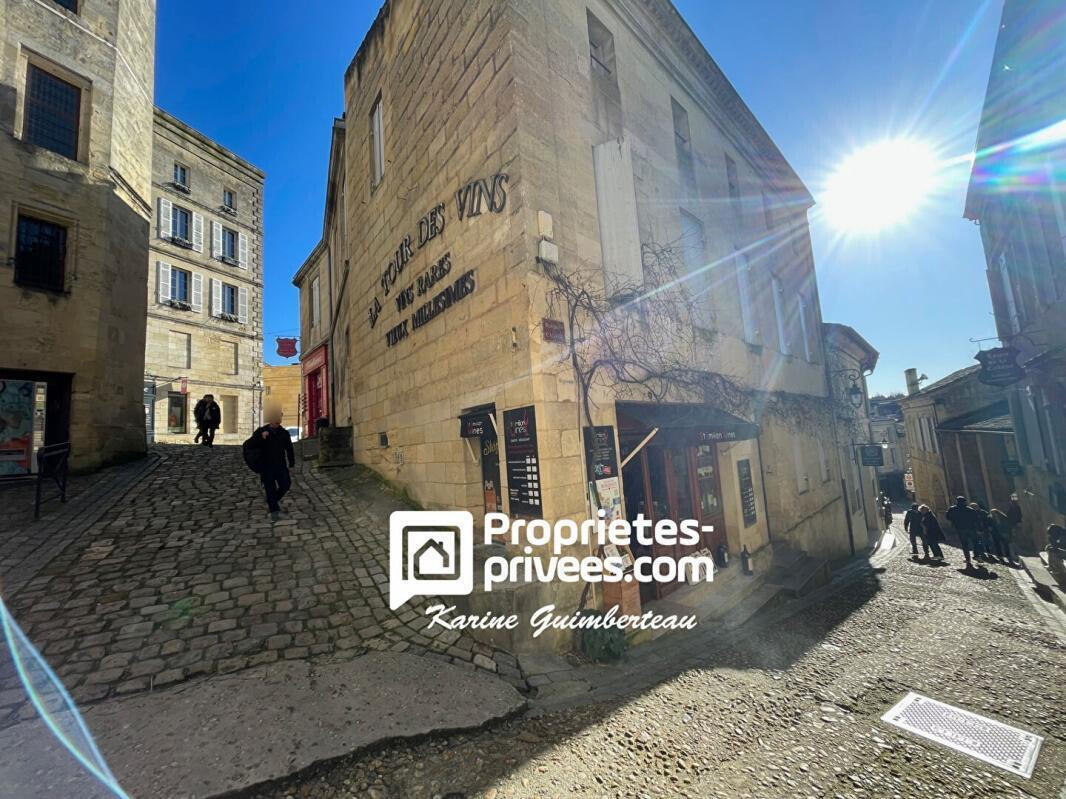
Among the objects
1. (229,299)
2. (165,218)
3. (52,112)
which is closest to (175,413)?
(229,299)

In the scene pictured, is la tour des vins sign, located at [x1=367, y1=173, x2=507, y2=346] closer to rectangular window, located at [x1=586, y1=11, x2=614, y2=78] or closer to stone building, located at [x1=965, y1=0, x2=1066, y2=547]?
rectangular window, located at [x1=586, y1=11, x2=614, y2=78]

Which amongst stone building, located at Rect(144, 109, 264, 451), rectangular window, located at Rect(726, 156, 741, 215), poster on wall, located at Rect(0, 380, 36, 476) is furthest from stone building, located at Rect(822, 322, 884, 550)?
stone building, located at Rect(144, 109, 264, 451)

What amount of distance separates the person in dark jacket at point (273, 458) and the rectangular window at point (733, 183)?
11.1 metres

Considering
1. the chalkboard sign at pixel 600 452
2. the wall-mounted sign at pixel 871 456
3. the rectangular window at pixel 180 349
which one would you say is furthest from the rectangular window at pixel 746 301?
the rectangular window at pixel 180 349

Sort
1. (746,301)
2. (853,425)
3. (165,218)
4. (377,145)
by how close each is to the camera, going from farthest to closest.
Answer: (165,218)
(853,425)
(746,301)
(377,145)

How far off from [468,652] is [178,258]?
896 inches

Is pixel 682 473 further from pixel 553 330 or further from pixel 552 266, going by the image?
pixel 552 266

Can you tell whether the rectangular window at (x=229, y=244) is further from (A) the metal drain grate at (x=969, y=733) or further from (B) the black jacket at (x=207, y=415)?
(A) the metal drain grate at (x=969, y=733)

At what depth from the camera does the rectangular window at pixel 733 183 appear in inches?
421

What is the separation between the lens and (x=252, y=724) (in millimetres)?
2793

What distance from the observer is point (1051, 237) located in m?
9.35

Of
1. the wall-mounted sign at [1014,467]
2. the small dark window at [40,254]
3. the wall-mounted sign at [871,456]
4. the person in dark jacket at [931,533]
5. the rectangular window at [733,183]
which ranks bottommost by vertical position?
the person in dark jacket at [931,533]

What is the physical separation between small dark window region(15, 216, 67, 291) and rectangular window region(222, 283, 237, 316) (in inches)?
448

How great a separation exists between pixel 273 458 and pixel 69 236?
8525mm
